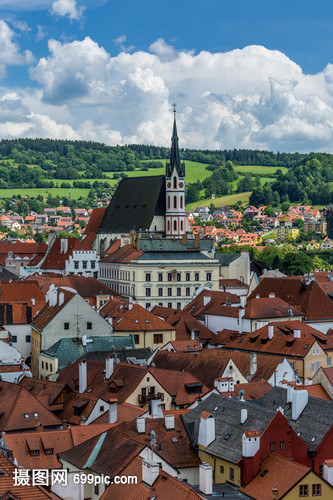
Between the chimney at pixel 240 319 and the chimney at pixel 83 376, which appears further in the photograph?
the chimney at pixel 240 319

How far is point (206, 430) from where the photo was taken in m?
46.7

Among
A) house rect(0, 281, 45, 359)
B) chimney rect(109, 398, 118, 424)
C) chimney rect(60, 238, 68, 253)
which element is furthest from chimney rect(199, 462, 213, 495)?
chimney rect(60, 238, 68, 253)

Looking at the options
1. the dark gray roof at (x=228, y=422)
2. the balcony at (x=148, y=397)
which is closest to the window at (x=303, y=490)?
the dark gray roof at (x=228, y=422)

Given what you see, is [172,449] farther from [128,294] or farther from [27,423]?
[128,294]

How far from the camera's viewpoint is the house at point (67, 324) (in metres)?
78.0

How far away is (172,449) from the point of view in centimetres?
4656

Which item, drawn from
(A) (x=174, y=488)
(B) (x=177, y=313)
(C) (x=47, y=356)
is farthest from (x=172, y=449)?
(B) (x=177, y=313)

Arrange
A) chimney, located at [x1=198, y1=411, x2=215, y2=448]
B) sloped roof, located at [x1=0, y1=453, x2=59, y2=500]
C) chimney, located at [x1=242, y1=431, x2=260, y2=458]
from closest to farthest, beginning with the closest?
sloped roof, located at [x1=0, y1=453, x2=59, y2=500]
chimney, located at [x1=242, y1=431, x2=260, y2=458]
chimney, located at [x1=198, y1=411, x2=215, y2=448]

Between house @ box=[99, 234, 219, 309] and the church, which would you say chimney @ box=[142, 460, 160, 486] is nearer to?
house @ box=[99, 234, 219, 309]

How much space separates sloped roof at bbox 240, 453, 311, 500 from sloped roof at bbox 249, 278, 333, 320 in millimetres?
53303

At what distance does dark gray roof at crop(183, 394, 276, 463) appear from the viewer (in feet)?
150

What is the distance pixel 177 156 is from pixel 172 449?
97576mm

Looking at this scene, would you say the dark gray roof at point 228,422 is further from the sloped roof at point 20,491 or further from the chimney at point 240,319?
the chimney at point 240,319

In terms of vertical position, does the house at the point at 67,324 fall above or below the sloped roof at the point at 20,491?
below
